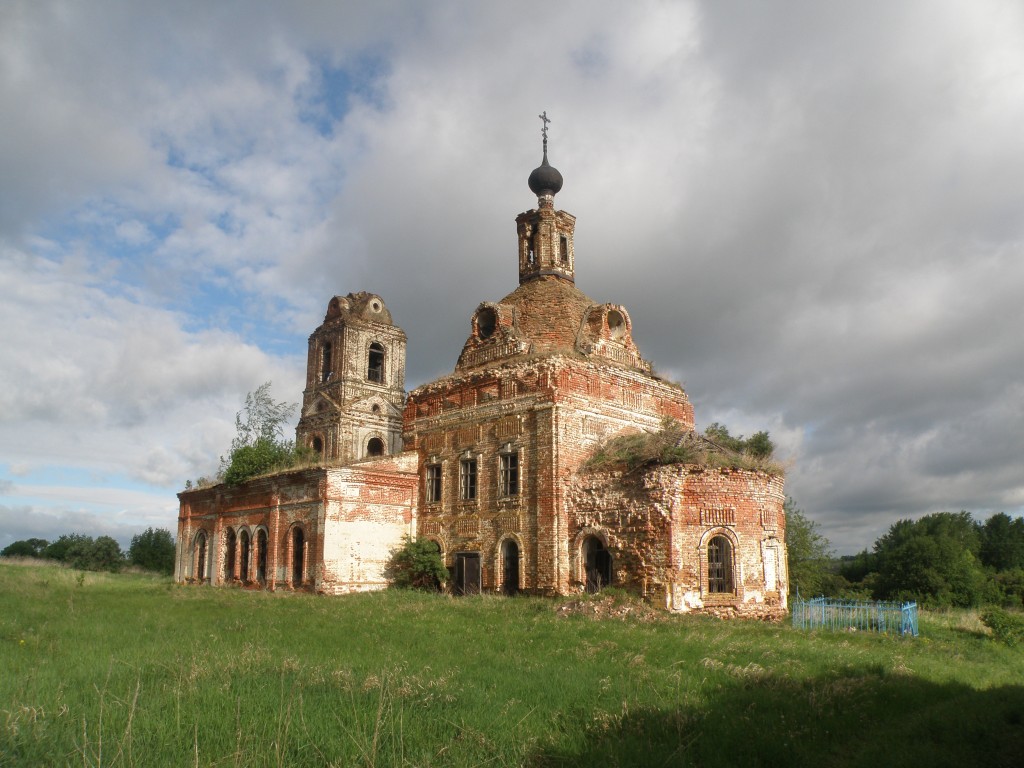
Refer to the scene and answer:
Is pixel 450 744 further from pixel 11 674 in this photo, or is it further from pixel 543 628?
pixel 543 628

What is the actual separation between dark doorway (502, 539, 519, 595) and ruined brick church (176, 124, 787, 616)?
0.04 meters

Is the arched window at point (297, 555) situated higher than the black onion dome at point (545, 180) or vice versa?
the black onion dome at point (545, 180)

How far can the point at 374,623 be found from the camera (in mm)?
14891

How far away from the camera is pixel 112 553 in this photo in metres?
56.0

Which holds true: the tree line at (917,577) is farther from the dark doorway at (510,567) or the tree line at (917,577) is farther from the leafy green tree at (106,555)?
the leafy green tree at (106,555)

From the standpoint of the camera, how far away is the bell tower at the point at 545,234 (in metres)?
27.4

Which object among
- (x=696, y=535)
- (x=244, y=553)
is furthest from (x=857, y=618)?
(x=244, y=553)

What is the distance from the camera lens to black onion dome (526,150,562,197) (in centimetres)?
2855

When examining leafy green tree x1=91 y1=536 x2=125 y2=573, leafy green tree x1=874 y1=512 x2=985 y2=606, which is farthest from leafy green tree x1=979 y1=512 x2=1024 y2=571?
leafy green tree x1=91 y1=536 x2=125 y2=573

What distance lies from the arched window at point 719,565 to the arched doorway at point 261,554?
15.5m

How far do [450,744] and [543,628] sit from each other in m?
8.82

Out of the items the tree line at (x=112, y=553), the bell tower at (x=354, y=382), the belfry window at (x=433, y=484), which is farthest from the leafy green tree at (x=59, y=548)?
the belfry window at (x=433, y=484)

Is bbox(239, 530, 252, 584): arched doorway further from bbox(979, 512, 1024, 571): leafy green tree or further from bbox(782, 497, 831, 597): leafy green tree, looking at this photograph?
bbox(979, 512, 1024, 571): leafy green tree

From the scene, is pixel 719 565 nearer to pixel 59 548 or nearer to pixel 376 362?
pixel 376 362
